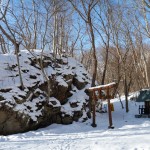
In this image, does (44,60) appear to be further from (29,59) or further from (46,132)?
(46,132)

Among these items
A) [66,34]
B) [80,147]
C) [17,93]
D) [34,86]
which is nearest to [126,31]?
[66,34]

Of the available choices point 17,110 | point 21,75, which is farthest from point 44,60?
point 17,110

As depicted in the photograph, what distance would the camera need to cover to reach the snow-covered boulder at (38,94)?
40.3ft

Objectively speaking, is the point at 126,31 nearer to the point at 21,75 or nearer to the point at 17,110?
the point at 21,75

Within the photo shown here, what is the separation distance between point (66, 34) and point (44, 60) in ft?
27.4

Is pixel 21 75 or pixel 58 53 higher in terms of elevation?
pixel 58 53

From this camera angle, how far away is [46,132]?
11812 mm

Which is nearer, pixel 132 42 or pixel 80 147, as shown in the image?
pixel 80 147

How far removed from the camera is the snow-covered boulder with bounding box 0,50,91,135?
12.3 m

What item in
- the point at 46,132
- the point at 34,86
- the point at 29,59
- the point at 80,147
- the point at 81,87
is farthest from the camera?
the point at 81,87

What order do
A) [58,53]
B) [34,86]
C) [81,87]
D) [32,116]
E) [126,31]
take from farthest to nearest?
1. [126,31]
2. [58,53]
3. [81,87]
4. [34,86]
5. [32,116]

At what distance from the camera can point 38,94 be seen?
14.2 m

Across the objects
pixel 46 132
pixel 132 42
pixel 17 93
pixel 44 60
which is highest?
pixel 132 42

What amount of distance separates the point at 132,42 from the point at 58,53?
905cm
